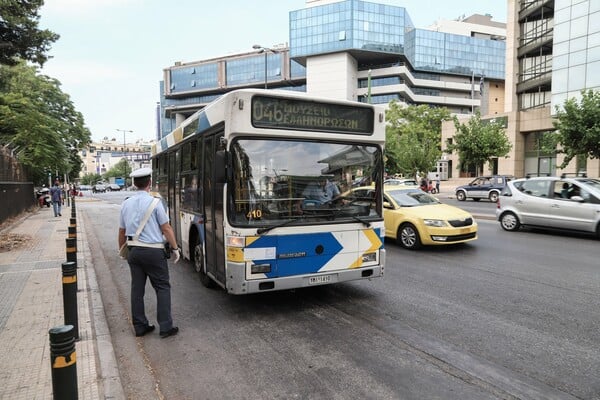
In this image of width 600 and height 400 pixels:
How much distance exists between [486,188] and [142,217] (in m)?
29.9

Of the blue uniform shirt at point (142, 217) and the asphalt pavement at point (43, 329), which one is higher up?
the blue uniform shirt at point (142, 217)

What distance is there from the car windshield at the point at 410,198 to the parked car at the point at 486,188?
2053 centimetres

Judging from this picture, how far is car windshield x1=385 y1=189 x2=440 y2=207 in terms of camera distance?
11.1 meters

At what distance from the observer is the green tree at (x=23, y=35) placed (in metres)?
10.1

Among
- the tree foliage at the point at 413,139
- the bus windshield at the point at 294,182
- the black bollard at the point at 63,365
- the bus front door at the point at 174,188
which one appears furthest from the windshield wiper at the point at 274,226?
the tree foliage at the point at 413,139

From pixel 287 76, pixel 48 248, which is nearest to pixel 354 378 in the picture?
pixel 48 248

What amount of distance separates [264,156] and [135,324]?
2589 mm

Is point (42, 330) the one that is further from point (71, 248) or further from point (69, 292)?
point (71, 248)

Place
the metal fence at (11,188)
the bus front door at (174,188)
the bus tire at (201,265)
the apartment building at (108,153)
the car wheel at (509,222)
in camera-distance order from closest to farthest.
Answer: the bus tire at (201,265), the bus front door at (174,188), the car wheel at (509,222), the metal fence at (11,188), the apartment building at (108,153)

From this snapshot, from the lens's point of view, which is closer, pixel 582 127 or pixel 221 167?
pixel 221 167

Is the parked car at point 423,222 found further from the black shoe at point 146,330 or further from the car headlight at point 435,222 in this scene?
the black shoe at point 146,330

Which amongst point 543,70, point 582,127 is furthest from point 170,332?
point 543,70

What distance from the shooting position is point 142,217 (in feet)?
15.9

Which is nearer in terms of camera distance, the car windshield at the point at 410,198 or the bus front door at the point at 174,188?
the bus front door at the point at 174,188
